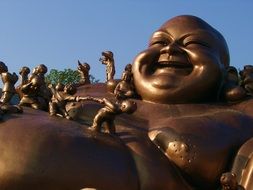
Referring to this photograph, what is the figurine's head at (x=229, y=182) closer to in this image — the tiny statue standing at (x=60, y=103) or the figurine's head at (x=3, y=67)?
the tiny statue standing at (x=60, y=103)

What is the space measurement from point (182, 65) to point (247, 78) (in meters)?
1.09

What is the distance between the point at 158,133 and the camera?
22.5 ft

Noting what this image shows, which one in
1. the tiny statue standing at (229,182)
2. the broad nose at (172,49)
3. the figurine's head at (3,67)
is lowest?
the tiny statue standing at (229,182)

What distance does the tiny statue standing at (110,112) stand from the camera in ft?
20.4

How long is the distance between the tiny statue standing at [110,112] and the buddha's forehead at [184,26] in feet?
6.88

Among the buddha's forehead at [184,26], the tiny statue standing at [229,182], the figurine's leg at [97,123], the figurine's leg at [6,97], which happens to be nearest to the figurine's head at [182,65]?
the buddha's forehead at [184,26]

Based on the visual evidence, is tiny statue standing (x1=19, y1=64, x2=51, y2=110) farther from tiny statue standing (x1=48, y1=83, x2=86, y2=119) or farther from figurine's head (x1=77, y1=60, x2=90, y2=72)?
figurine's head (x1=77, y1=60, x2=90, y2=72)

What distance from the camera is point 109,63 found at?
10.3 meters

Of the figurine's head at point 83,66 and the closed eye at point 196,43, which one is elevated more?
the closed eye at point 196,43

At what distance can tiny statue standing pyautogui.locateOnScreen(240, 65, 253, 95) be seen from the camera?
846 centimetres

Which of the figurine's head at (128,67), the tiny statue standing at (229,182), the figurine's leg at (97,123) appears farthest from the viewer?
the figurine's head at (128,67)

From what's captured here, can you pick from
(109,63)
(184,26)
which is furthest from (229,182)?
(109,63)

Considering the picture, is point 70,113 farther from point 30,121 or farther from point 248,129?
point 248,129

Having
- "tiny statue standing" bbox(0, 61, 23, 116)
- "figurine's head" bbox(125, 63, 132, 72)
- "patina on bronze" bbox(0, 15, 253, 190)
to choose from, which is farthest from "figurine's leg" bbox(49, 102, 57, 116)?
"figurine's head" bbox(125, 63, 132, 72)
